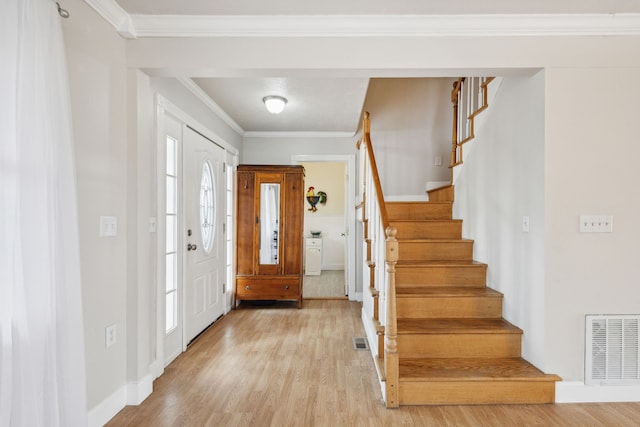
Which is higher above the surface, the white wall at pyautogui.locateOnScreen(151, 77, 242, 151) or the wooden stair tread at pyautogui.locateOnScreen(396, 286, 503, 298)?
the white wall at pyautogui.locateOnScreen(151, 77, 242, 151)

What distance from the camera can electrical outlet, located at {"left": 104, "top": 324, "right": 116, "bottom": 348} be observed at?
2.14 metres

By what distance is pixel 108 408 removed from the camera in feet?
7.00

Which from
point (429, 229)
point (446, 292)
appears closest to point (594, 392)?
point (446, 292)

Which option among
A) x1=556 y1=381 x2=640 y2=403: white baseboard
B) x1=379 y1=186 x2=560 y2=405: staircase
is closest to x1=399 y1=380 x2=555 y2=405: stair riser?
x1=379 y1=186 x2=560 y2=405: staircase

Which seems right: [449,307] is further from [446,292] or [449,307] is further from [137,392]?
[137,392]

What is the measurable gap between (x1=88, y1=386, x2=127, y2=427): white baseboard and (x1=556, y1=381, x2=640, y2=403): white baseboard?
9.03 feet

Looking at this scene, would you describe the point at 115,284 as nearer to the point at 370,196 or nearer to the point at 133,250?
the point at 133,250

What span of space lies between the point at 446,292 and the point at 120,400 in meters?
2.37

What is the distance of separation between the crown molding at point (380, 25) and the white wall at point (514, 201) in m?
0.34

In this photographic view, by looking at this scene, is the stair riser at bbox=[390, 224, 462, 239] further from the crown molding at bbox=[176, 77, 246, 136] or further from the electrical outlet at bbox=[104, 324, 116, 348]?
the electrical outlet at bbox=[104, 324, 116, 348]

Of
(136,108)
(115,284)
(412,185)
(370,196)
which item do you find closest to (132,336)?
(115,284)

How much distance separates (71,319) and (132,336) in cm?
83

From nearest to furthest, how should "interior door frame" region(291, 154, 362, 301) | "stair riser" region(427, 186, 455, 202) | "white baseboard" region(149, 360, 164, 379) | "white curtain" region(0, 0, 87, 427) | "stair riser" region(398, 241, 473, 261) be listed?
1. "white curtain" region(0, 0, 87, 427)
2. "white baseboard" region(149, 360, 164, 379)
3. "stair riser" region(398, 241, 473, 261)
4. "stair riser" region(427, 186, 455, 202)
5. "interior door frame" region(291, 154, 362, 301)

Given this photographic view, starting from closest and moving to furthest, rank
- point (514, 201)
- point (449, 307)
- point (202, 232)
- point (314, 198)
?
1. point (514, 201)
2. point (449, 307)
3. point (202, 232)
4. point (314, 198)
